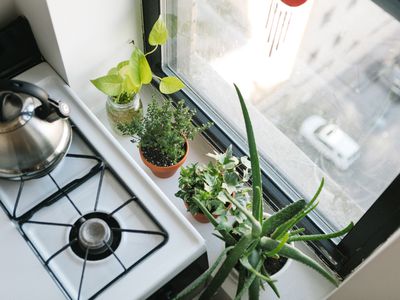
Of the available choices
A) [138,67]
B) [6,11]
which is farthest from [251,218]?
[6,11]

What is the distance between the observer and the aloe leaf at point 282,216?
928mm

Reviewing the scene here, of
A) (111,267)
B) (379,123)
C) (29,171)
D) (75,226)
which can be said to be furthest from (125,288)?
(379,123)

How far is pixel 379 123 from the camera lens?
931 millimetres

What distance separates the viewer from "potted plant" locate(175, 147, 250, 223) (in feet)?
3.29

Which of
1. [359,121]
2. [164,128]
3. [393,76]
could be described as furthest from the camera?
[164,128]

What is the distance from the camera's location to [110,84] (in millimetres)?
1110

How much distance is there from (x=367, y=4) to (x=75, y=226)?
26.5 inches

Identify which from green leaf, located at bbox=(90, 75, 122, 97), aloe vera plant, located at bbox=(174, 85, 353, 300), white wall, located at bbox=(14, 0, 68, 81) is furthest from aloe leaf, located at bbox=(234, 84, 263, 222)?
white wall, located at bbox=(14, 0, 68, 81)

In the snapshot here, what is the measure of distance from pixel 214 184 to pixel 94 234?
0.25 m

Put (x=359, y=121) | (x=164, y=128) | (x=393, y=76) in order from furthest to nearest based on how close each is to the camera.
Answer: (x=164, y=128) < (x=359, y=121) < (x=393, y=76)

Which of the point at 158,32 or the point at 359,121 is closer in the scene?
the point at 359,121

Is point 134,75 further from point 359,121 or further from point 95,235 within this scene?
point 359,121

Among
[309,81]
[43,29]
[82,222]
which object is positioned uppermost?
[43,29]

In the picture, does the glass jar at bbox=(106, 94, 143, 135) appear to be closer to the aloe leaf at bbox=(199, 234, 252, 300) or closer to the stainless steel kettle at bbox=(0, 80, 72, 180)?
the stainless steel kettle at bbox=(0, 80, 72, 180)
